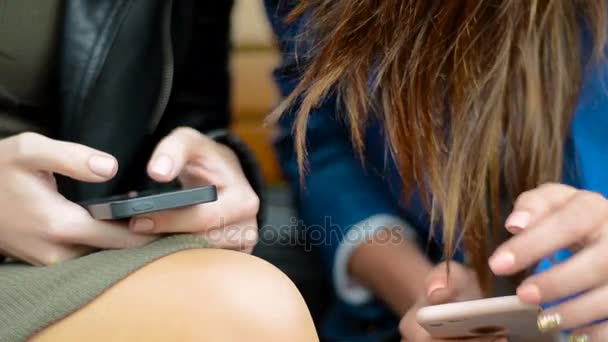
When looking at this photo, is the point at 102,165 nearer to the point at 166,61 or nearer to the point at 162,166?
the point at 162,166

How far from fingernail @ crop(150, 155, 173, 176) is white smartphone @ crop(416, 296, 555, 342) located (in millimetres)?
204

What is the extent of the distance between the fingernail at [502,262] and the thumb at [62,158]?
0.26m

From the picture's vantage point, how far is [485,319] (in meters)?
0.50

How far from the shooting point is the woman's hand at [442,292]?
566 millimetres

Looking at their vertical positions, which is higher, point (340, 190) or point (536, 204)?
point (536, 204)

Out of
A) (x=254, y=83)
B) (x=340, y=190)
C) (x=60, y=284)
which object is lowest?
(x=254, y=83)

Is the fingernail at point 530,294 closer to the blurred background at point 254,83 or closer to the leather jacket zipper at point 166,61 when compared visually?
the leather jacket zipper at point 166,61

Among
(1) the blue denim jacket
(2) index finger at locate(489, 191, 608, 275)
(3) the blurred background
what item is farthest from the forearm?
(3) the blurred background

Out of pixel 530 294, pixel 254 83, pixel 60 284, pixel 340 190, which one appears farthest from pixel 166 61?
pixel 254 83

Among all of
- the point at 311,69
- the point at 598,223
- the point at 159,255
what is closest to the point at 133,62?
the point at 311,69

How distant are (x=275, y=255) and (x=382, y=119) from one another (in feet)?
0.73

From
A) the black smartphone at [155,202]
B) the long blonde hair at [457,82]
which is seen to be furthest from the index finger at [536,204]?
the black smartphone at [155,202]

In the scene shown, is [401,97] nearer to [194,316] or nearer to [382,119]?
[382,119]

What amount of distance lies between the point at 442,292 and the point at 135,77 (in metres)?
0.37
